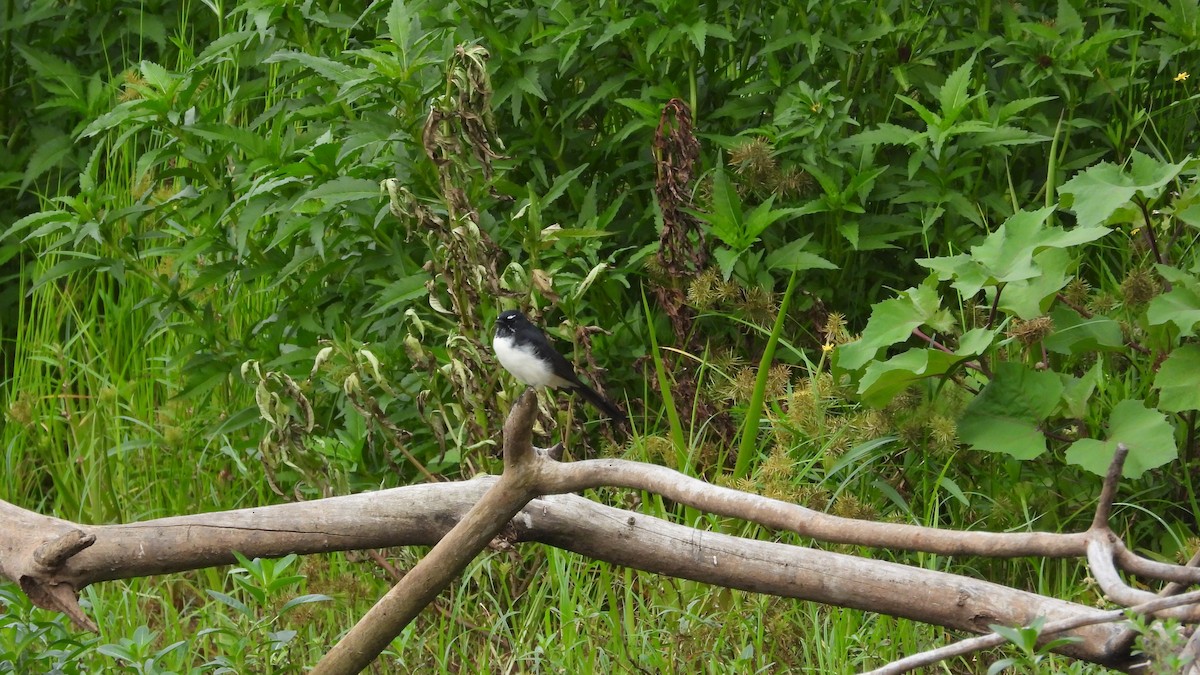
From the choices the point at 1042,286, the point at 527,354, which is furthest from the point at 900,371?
the point at 527,354

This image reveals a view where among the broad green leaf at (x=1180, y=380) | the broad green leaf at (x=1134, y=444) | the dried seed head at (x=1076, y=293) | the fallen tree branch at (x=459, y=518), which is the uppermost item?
the fallen tree branch at (x=459, y=518)

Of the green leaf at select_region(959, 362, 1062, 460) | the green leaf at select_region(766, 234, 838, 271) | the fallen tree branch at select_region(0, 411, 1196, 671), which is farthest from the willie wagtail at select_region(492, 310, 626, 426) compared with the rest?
the green leaf at select_region(959, 362, 1062, 460)

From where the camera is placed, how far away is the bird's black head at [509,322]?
3413 mm

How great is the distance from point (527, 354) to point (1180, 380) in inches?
64.4

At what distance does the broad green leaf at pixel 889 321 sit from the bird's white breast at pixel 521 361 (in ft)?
2.53

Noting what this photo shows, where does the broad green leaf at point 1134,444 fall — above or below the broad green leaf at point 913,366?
below

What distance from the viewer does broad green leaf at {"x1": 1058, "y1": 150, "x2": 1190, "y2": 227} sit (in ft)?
11.0

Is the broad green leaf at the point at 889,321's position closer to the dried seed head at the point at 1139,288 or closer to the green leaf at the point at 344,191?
the dried seed head at the point at 1139,288

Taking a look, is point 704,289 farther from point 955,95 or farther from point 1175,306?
point 1175,306

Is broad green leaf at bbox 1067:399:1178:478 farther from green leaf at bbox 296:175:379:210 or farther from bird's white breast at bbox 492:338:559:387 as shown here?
green leaf at bbox 296:175:379:210

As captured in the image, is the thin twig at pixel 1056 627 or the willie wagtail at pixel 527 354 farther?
the willie wagtail at pixel 527 354

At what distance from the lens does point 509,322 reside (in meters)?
3.43

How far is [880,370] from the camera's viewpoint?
3.30m

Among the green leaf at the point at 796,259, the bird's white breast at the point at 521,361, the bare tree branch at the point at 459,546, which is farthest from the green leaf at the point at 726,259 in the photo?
the bare tree branch at the point at 459,546
